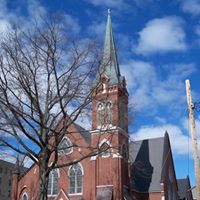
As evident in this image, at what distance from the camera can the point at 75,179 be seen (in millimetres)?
32281

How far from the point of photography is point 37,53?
2016 centimetres

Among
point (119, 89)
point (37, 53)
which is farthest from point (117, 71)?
point (37, 53)

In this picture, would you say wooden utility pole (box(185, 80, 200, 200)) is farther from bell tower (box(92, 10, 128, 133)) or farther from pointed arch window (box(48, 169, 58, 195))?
pointed arch window (box(48, 169, 58, 195))

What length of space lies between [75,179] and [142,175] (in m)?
7.83

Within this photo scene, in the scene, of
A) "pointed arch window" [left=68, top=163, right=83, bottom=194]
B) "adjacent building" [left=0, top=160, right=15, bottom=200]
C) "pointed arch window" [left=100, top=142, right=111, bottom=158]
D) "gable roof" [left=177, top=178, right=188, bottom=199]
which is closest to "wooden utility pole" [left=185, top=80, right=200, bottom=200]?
"pointed arch window" [left=100, top=142, right=111, bottom=158]

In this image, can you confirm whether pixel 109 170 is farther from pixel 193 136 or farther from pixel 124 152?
pixel 193 136

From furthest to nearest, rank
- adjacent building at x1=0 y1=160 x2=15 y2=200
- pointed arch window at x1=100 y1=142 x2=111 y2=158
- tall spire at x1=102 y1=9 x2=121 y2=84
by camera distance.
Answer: adjacent building at x1=0 y1=160 x2=15 y2=200 → tall spire at x1=102 y1=9 x2=121 y2=84 → pointed arch window at x1=100 y1=142 x2=111 y2=158

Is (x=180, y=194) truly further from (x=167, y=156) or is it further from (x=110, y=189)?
(x=110, y=189)

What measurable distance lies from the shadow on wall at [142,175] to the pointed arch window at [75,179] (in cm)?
537

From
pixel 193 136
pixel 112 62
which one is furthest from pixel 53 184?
pixel 193 136

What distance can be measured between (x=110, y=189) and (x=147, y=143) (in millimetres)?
12372

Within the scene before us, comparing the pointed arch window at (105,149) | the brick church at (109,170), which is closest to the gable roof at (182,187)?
the brick church at (109,170)

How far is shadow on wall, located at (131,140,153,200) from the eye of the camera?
34.9 metres

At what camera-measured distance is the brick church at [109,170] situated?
1173 inches
